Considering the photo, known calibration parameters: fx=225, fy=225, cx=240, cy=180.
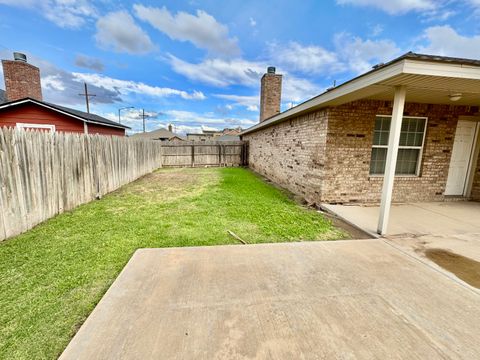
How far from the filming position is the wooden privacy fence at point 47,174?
146 inches

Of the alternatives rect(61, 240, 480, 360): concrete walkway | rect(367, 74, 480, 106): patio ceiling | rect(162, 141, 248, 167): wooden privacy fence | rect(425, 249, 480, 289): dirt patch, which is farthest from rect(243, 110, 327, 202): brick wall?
rect(162, 141, 248, 167): wooden privacy fence

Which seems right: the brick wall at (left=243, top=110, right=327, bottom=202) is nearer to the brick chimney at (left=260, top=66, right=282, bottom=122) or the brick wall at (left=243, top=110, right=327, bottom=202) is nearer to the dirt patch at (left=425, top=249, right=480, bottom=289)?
the dirt patch at (left=425, top=249, right=480, bottom=289)

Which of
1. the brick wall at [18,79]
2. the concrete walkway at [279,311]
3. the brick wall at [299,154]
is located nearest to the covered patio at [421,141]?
the brick wall at [299,154]

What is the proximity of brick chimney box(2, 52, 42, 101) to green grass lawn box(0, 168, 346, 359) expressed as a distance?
425 inches

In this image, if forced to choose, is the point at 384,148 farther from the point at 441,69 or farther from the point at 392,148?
the point at 441,69

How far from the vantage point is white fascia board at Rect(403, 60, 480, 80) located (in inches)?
123

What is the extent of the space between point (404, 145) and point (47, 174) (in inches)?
339

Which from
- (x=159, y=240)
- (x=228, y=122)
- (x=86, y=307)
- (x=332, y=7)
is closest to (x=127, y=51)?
(x=332, y=7)

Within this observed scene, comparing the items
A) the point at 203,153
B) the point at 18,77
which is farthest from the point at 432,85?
the point at 18,77

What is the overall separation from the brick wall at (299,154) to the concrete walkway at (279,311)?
3266 mm

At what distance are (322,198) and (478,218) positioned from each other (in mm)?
3244

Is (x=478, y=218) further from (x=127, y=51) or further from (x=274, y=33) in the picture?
(x=127, y=51)

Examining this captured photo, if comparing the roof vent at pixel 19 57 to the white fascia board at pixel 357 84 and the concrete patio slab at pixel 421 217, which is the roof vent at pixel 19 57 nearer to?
the white fascia board at pixel 357 84

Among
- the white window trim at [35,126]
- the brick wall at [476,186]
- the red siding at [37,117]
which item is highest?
the red siding at [37,117]
